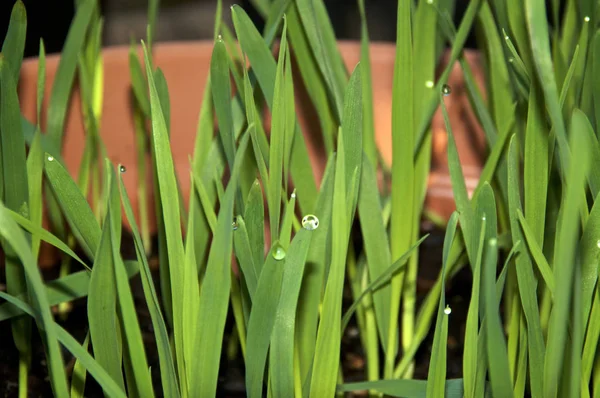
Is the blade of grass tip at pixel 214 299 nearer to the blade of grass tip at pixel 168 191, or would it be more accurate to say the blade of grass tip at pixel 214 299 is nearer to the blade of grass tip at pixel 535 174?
the blade of grass tip at pixel 168 191

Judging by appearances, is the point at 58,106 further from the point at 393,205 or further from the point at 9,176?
the point at 393,205

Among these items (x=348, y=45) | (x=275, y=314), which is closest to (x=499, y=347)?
(x=275, y=314)

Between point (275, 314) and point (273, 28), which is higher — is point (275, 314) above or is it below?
below

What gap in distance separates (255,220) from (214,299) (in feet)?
0.17

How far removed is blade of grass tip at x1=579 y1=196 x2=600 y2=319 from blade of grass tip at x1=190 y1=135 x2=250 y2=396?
0.61 feet

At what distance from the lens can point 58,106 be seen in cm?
58

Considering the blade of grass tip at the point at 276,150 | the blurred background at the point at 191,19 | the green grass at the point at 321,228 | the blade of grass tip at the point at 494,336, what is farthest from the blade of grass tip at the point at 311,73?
the blurred background at the point at 191,19

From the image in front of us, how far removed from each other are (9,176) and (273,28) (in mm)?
187

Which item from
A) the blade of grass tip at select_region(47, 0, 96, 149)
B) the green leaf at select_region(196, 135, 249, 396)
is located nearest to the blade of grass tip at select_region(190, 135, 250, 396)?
the green leaf at select_region(196, 135, 249, 396)

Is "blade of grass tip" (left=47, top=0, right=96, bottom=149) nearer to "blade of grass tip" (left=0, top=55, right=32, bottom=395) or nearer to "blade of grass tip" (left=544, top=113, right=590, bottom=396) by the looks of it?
"blade of grass tip" (left=0, top=55, right=32, bottom=395)

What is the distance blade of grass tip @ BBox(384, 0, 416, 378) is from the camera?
47 cm

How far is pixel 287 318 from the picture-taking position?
38 cm

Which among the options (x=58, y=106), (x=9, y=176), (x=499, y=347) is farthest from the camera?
(x=58, y=106)

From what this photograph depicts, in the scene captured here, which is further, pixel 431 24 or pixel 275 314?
pixel 431 24
